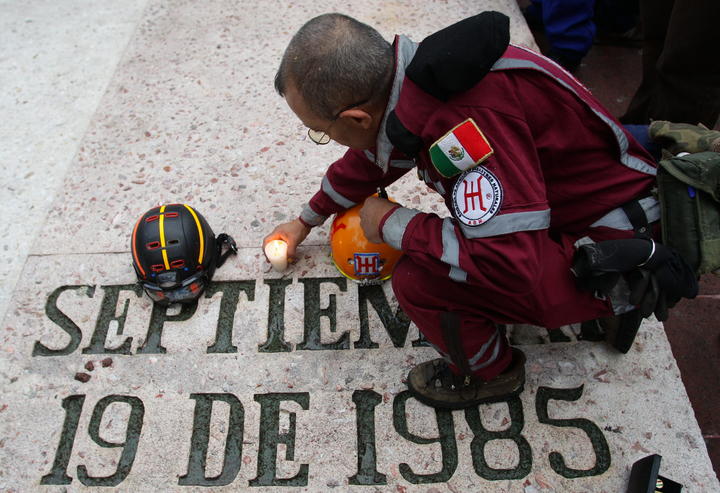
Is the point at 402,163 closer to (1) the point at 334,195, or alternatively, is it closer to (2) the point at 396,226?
(2) the point at 396,226

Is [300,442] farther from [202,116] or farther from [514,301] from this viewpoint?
[202,116]

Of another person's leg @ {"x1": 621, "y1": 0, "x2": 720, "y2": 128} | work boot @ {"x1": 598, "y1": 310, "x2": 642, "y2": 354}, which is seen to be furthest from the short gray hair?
another person's leg @ {"x1": 621, "y1": 0, "x2": 720, "y2": 128}

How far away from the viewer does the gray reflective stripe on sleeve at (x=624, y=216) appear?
1.70 meters

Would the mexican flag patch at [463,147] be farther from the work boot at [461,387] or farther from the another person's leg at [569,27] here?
the another person's leg at [569,27]

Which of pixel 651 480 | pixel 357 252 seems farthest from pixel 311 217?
pixel 651 480

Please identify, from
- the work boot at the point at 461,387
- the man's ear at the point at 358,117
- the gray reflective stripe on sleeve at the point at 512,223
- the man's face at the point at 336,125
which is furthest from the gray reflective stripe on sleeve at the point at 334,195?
the gray reflective stripe on sleeve at the point at 512,223

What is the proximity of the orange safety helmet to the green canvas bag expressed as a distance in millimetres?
936

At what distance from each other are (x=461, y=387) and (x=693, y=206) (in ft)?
2.94

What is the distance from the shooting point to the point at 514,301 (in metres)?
1.69

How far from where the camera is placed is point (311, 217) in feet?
7.46

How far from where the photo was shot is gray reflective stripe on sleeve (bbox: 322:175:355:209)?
2.13 metres

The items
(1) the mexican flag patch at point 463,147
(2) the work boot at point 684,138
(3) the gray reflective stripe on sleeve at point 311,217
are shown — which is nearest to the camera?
(1) the mexican flag patch at point 463,147

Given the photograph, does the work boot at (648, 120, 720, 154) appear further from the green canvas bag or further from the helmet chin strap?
the helmet chin strap

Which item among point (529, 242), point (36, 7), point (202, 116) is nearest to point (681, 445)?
point (529, 242)
